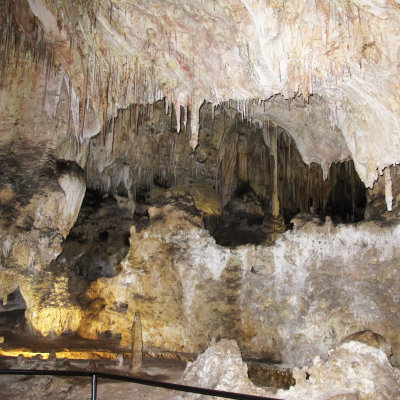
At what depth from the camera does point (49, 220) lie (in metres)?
9.55

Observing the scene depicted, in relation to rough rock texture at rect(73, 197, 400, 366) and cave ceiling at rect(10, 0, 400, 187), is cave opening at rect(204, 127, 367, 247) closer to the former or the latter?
rough rock texture at rect(73, 197, 400, 366)

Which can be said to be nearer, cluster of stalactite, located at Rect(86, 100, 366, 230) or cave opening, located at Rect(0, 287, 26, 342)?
cave opening, located at Rect(0, 287, 26, 342)

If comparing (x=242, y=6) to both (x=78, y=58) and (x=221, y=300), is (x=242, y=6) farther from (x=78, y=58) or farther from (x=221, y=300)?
(x=221, y=300)

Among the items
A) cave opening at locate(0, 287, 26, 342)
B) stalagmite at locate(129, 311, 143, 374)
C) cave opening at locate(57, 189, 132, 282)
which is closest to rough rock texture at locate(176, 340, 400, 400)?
stalagmite at locate(129, 311, 143, 374)

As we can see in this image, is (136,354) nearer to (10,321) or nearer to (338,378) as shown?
(338,378)

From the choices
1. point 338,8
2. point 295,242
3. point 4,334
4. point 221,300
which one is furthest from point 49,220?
point 338,8

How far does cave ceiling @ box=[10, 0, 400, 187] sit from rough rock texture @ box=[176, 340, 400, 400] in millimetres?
2901

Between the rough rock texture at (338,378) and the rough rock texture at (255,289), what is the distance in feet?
8.97

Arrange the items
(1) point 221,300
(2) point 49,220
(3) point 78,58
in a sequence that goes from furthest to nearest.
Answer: (2) point 49,220, (1) point 221,300, (3) point 78,58

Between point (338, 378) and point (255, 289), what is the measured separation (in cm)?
401

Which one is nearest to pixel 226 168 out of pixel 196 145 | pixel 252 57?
pixel 196 145

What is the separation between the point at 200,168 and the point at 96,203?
4115 mm

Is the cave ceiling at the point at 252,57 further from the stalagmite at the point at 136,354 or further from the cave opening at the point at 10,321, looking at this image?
the cave opening at the point at 10,321

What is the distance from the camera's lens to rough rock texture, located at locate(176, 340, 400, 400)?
432cm
